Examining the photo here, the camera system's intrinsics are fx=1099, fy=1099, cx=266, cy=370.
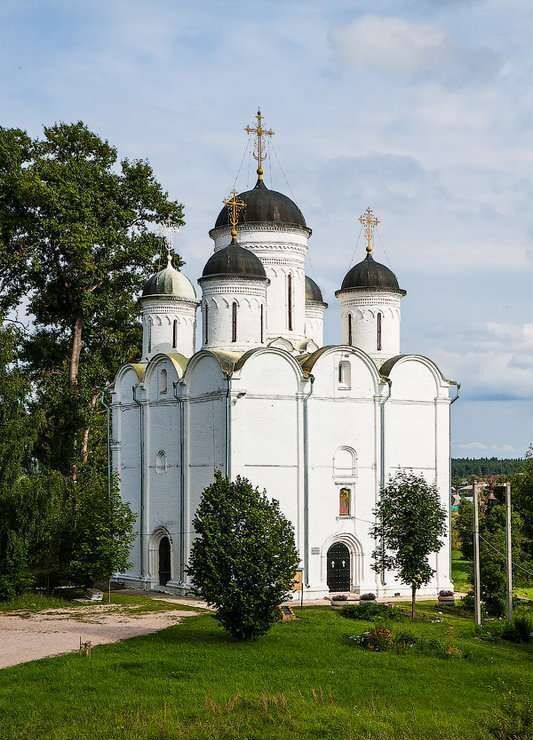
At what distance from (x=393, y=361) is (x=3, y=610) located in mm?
13467

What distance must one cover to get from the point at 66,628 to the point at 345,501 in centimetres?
991

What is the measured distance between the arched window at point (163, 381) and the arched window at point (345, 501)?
20.5ft

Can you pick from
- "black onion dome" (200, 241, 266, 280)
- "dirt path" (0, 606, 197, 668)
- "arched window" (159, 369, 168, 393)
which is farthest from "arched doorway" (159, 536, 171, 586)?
"black onion dome" (200, 241, 266, 280)

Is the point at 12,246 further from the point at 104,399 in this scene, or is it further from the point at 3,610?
the point at 3,610

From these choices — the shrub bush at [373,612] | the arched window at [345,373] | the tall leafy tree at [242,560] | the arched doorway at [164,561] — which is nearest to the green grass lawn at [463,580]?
the shrub bush at [373,612]

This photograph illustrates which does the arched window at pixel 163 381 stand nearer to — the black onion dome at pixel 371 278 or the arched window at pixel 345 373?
the arched window at pixel 345 373

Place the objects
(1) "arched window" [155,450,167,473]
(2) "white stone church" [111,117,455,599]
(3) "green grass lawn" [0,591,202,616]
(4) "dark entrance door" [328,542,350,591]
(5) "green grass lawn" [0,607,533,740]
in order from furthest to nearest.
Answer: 1. (1) "arched window" [155,450,167,473]
2. (4) "dark entrance door" [328,542,350,591]
3. (2) "white stone church" [111,117,455,599]
4. (3) "green grass lawn" [0,591,202,616]
5. (5) "green grass lawn" [0,607,533,740]

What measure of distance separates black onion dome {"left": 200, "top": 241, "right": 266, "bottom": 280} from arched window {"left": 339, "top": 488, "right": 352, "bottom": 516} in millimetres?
6625

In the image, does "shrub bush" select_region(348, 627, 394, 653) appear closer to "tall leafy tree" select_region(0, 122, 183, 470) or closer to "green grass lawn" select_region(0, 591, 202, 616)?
"green grass lawn" select_region(0, 591, 202, 616)

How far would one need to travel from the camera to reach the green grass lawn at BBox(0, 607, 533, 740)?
649 inches

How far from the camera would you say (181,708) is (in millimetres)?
17172

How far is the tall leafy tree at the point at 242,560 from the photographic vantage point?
866 inches

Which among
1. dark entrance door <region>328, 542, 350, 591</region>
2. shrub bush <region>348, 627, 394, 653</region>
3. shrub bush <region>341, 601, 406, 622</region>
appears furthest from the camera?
dark entrance door <region>328, 542, 350, 591</region>

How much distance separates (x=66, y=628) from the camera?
2492cm
